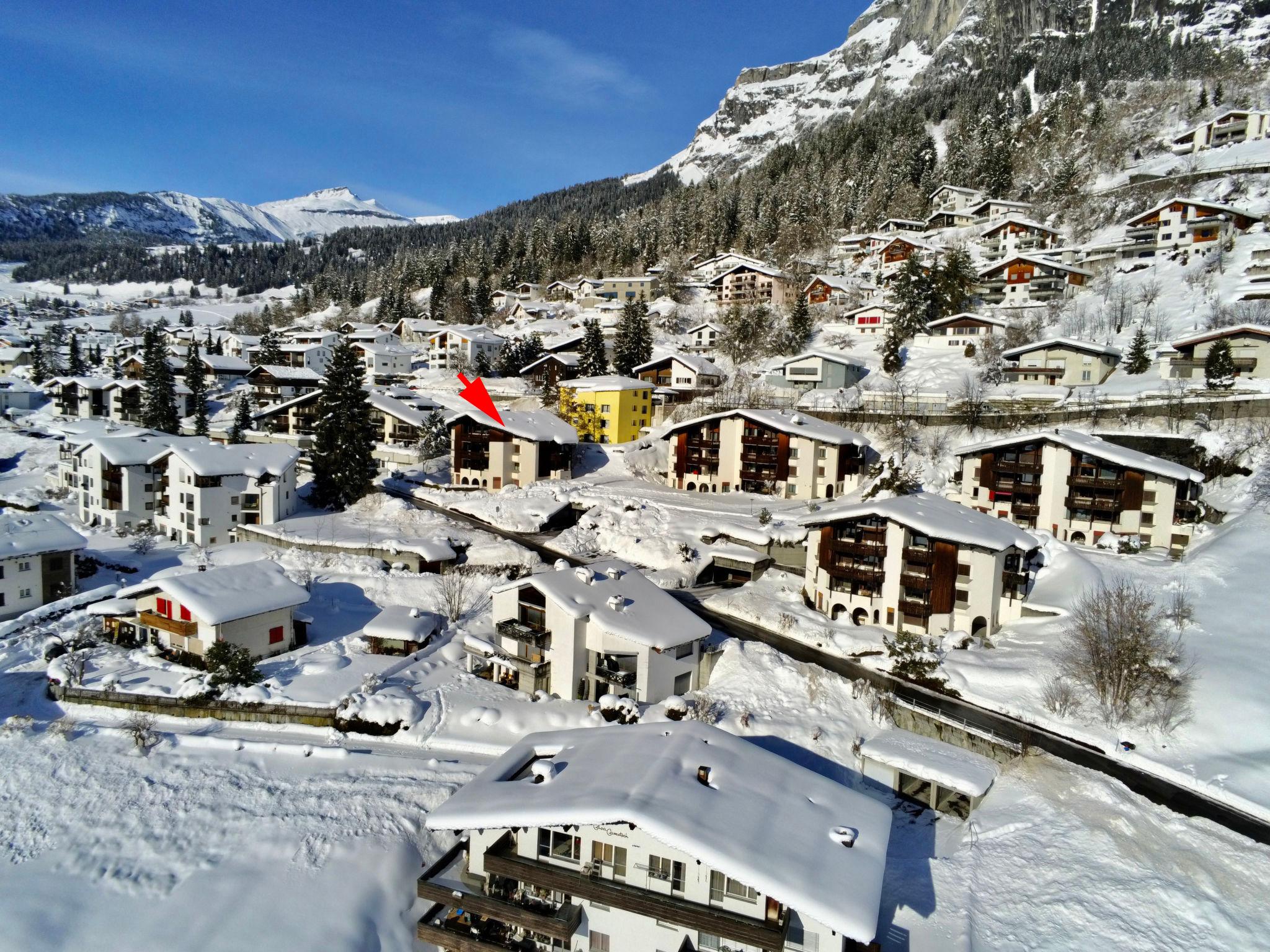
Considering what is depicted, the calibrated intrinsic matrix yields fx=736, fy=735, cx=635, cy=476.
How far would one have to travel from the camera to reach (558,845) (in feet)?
52.2

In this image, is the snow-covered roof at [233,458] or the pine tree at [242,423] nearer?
the snow-covered roof at [233,458]

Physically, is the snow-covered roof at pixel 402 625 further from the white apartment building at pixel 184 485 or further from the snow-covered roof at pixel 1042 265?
the snow-covered roof at pixel 1042 265

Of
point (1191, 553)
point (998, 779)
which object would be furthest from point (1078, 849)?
point (1191, 553)

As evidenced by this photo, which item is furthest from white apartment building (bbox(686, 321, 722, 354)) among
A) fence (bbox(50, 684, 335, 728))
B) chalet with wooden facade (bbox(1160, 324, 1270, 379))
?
fence (bbox(50, 684, 335, 728))

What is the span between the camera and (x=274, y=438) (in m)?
62.6

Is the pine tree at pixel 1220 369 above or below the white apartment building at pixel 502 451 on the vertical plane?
above

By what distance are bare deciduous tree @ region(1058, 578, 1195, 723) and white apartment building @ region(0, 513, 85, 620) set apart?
45.5 meters

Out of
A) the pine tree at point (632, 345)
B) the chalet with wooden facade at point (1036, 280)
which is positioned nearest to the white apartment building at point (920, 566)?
the pine tree at point (632, 345)

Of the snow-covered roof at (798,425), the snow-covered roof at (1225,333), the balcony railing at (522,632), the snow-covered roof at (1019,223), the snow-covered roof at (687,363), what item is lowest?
the balcony railing at (522,632)

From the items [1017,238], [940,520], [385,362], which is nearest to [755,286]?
[1017,238]

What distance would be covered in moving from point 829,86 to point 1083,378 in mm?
175298

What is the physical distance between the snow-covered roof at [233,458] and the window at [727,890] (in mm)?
40044

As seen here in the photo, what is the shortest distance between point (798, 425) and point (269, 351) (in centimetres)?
6547

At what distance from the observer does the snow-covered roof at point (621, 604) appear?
28.3 metres
